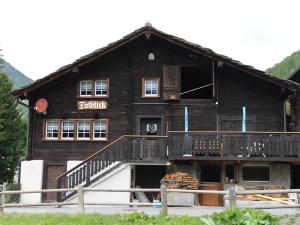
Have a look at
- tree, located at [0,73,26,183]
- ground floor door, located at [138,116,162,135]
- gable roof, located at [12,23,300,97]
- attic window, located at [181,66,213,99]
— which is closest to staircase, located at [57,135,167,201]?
ground floor door, located at [138,116,162,135]

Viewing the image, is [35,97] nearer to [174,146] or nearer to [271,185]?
[174,146]

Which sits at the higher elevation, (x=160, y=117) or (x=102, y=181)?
(x=160, y=117)

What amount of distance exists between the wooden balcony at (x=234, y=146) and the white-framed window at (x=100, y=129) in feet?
13.8

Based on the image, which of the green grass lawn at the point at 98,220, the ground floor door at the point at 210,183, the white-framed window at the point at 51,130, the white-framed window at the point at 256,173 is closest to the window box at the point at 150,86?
the ground floor door at the point at 210,183

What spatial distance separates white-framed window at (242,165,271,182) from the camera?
22.9 m

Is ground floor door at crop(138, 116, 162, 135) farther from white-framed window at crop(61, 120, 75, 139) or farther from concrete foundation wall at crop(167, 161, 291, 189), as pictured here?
white-framed window at crop(61, 120, 75, 139)

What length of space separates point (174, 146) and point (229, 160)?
7.76ft

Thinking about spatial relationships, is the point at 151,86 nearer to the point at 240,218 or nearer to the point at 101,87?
the point at 101,87

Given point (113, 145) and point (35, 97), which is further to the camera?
point (35, 97)

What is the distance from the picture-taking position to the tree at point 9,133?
132 feet

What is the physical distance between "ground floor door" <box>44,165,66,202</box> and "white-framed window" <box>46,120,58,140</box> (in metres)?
1.46

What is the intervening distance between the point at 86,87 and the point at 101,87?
770mm

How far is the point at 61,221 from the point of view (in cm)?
1383

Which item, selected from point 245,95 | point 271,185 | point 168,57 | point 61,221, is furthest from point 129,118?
point 61,221
